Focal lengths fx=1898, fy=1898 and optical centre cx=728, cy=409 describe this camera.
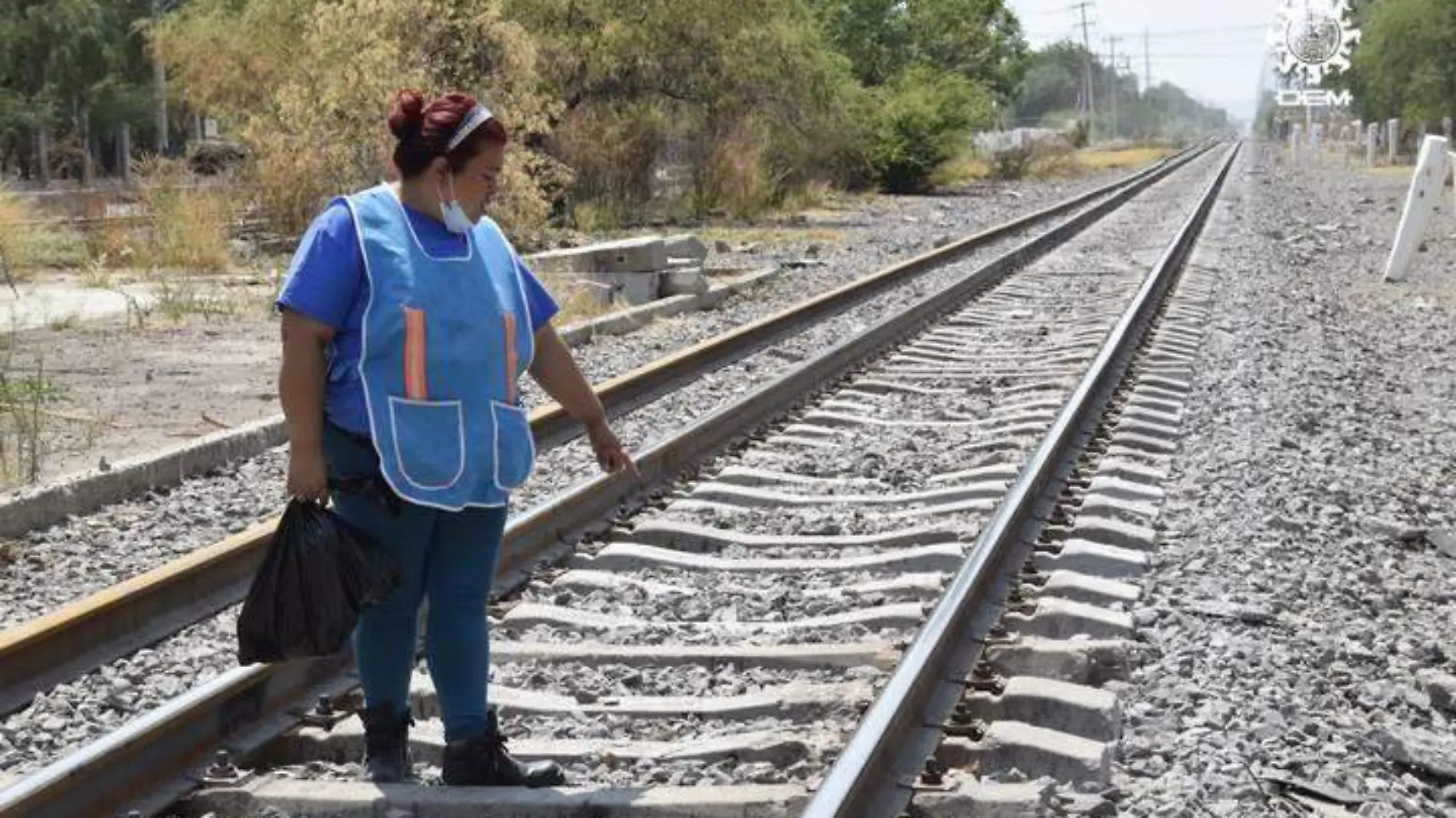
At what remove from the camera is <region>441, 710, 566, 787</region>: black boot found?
14.4 feet

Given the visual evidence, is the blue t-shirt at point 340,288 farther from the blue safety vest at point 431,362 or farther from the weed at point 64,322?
the weed at point 64,322

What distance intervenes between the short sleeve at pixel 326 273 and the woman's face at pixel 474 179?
24 cm

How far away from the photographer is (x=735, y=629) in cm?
590

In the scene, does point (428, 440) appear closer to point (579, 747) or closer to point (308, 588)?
point (308, 588)

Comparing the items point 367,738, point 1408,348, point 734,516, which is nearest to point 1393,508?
point 734,516

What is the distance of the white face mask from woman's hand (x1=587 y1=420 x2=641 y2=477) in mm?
732

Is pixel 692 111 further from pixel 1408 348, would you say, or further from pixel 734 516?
pixel 734 516

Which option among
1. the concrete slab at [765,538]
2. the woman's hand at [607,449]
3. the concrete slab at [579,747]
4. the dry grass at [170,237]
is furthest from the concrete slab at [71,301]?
the woman's hand at [607,449]

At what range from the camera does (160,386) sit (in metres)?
12.0

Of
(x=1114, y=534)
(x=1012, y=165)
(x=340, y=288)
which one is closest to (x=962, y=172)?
(x=1012, y=165)

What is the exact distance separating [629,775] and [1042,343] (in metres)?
9.41

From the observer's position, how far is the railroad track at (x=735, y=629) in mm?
4422

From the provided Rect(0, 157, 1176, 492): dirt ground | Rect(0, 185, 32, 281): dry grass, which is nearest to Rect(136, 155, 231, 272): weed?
Rect(0, 157, 1176, 492): dirt ground

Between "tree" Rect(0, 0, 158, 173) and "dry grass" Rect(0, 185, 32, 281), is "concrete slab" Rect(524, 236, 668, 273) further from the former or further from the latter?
"tree" Rect(0, 0, 158, 173)
